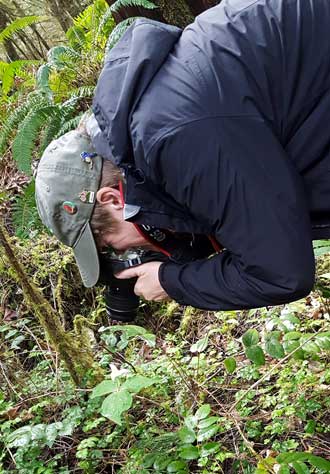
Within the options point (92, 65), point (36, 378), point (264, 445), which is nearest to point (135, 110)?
point (264, 445)

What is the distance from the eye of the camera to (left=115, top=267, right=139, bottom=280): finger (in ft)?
6.53

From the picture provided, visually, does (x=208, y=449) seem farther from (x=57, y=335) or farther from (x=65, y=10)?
(x=65, y=10)

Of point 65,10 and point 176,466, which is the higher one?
Result: point 65,10

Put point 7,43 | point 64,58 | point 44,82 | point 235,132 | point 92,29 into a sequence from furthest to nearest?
point 7,43 < point 92,29 < point 64,58 < point 44,82 < point 235,132

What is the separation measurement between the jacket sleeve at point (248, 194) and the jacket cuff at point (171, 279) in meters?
0.29

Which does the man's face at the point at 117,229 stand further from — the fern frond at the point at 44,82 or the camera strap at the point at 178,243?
the fern frond at the point at 44,82

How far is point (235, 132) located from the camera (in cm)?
137

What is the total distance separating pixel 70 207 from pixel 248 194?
64cm

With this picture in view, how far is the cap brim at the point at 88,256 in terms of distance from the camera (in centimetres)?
187

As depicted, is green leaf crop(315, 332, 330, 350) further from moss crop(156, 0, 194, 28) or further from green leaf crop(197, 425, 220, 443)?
moss crop(156, 0, 194, 28)

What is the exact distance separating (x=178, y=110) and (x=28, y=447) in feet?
5.96

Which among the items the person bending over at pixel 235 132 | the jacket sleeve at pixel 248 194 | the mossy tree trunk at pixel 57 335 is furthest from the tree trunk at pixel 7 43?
the jacket sleeve at pixel 248 194

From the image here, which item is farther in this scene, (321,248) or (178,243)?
(321,248)

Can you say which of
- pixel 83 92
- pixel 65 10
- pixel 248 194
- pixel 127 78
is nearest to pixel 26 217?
pixel 83 92
